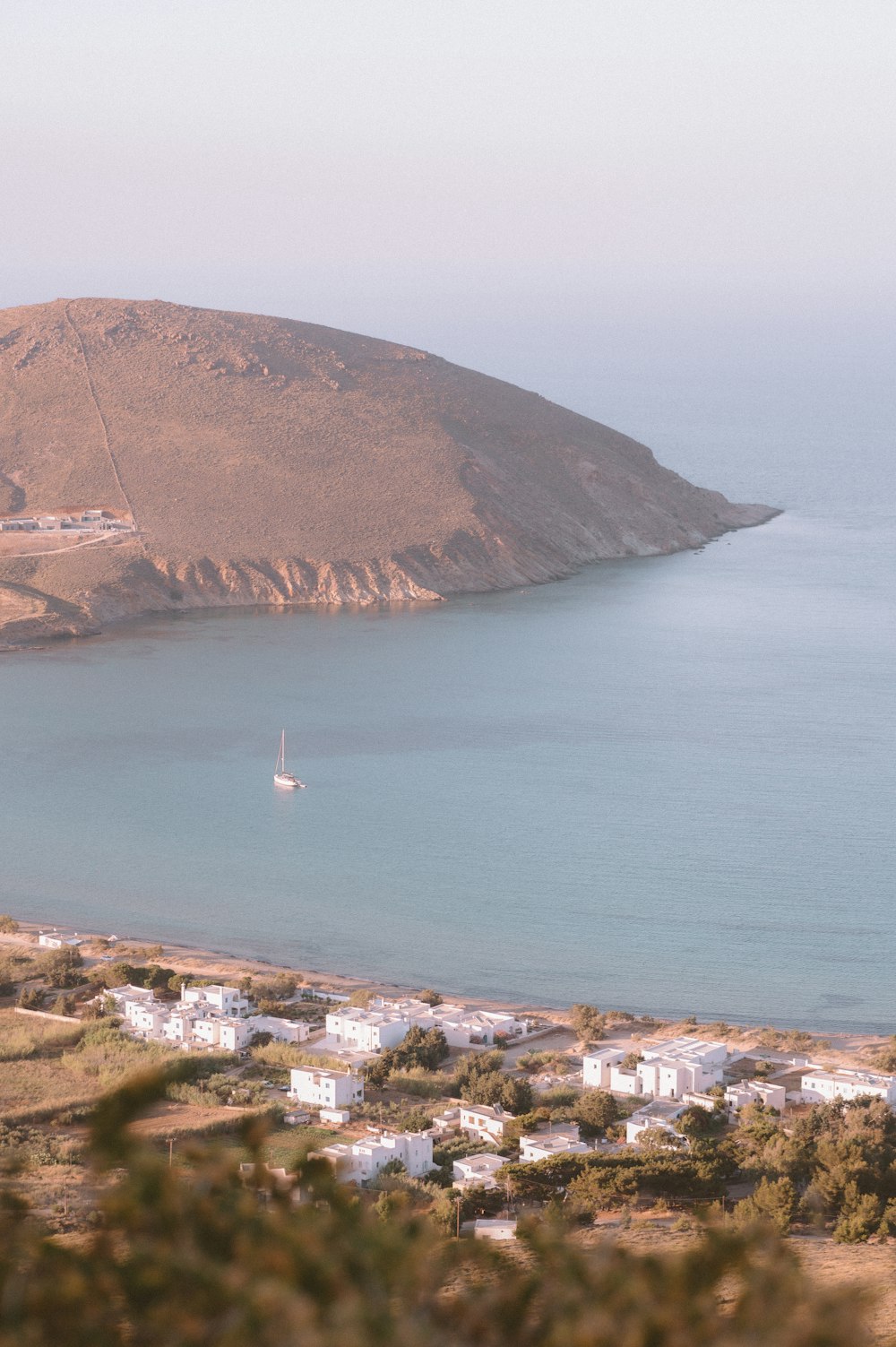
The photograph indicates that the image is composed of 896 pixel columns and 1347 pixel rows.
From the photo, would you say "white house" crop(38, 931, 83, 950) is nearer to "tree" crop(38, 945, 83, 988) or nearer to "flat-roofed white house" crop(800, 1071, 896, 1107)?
"tree" crop(38, 945, 83, 988)

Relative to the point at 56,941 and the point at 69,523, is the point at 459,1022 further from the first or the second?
the point at 69,523

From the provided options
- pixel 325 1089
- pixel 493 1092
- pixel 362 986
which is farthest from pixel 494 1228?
pixel 362 986

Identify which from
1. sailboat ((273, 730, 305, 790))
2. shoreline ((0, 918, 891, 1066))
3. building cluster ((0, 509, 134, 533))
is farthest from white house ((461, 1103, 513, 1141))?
building cluster ((0, 509, 134, 533))

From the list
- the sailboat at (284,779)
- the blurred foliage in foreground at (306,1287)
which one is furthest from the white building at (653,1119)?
the sailboat at (284,779)

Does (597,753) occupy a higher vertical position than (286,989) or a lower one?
higher

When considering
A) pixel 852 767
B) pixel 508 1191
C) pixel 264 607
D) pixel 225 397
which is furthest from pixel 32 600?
pixel 508 1191

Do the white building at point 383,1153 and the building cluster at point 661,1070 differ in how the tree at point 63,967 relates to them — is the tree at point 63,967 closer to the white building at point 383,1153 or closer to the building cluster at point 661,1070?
the building cluster at point 661,1070

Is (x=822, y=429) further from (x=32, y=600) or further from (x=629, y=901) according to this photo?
(x=629, y=901)
